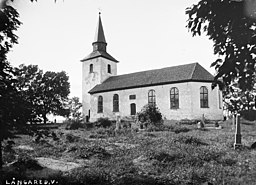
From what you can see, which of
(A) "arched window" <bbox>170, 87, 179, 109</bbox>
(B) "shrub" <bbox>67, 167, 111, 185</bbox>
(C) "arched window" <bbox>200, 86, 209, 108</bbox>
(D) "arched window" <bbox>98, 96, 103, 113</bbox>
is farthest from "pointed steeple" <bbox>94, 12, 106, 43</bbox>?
(B) "shrub" <bbox>67, 167, 111, 185</bbox>

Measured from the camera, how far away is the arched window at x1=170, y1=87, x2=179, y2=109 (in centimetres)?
3131

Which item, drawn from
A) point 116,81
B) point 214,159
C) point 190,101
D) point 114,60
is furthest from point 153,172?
point 114,60

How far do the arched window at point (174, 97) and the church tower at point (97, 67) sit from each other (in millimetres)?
14228

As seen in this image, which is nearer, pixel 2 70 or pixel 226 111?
pixel 2 70

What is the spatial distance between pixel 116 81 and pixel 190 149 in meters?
30.4

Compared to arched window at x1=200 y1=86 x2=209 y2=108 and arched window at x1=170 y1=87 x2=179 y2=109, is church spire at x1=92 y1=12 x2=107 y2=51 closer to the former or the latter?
arched window at x1=170 y1=87 x2=179 y2=109

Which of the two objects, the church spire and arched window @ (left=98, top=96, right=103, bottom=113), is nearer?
arched window @ (left=98, top=96, right=103, bottom=113)

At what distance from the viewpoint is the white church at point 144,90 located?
100.0 ft

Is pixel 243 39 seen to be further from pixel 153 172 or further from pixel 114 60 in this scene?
pixel 114 60

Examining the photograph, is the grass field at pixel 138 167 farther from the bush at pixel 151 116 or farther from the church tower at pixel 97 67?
the church tower at pixel 97 67

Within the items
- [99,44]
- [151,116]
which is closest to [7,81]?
[151,116]

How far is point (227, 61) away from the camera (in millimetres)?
3182

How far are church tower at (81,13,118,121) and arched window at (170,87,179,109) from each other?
14228 mm

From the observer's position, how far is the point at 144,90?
3366cm
